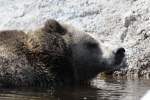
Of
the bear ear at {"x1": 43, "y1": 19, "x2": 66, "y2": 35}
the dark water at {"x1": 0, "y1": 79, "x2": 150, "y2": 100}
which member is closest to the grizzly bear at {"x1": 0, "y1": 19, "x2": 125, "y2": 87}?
the bear ear at {"x1": 43, "y1": 19, "x2": 66, "y2": 35}

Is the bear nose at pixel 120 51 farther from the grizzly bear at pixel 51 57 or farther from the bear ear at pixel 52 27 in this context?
the bear ear at pixel 52 27

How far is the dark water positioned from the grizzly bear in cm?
38

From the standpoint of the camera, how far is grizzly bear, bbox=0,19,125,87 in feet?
34.3

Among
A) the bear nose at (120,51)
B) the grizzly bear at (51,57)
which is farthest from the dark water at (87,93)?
the bear nose at (120,51)

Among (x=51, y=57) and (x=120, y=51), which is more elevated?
(x=120, y=51)

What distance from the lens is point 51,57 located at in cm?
1096

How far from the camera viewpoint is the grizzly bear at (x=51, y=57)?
10461mm

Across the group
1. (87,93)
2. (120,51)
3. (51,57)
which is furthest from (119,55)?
(87,93)

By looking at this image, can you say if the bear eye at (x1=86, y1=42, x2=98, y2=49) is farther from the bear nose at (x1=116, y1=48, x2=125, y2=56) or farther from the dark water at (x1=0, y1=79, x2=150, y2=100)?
the dark water at (x1=0, y1=79, x2=150, y2=100)

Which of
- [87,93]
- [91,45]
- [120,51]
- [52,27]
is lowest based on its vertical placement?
[87,93]

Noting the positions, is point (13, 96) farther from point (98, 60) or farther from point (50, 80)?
point (98, 60)

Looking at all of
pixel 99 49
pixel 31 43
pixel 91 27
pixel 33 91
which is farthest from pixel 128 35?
pixel 33 91

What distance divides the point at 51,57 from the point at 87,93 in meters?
1.35

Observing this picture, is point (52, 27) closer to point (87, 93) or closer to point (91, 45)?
point (91, 45)
